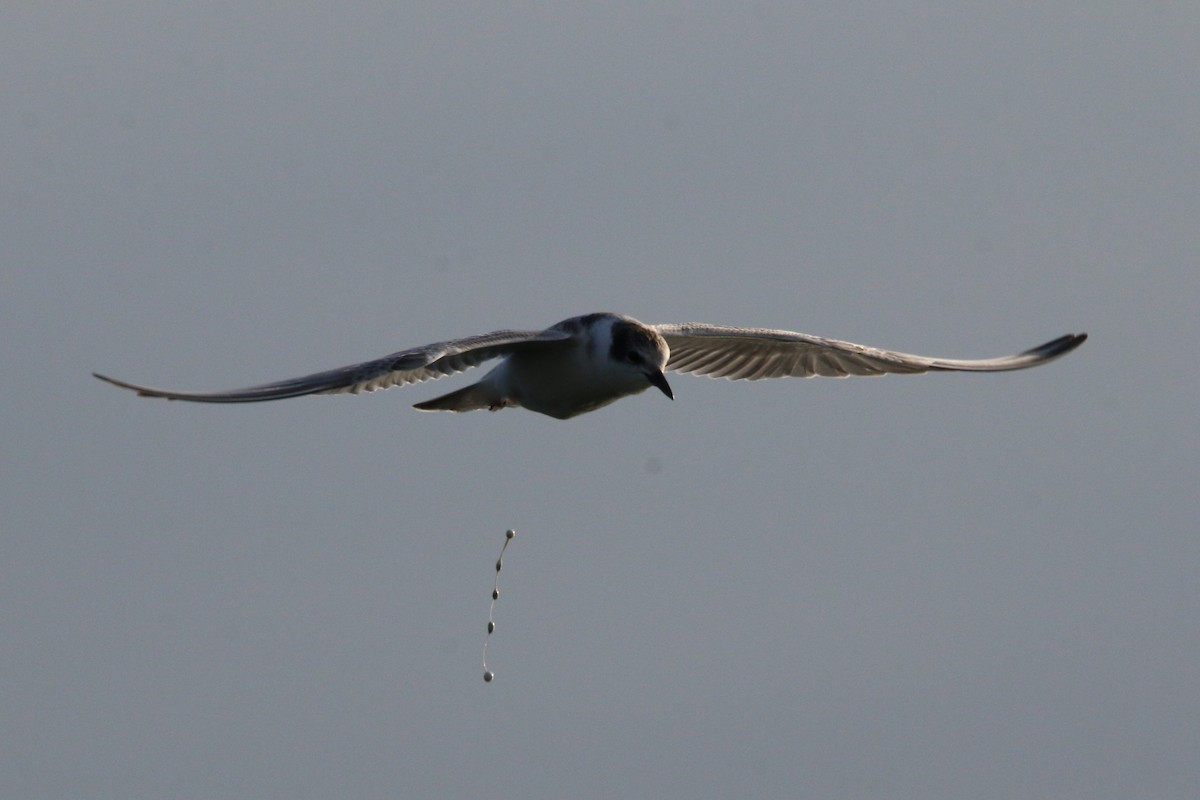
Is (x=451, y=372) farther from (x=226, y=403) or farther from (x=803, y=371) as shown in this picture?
(x=803, y=371)

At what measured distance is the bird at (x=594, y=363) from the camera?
1541 cm

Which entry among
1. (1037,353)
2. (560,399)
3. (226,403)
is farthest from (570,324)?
(1037,353)

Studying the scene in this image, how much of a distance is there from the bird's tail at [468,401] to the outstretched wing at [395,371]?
7.08ft

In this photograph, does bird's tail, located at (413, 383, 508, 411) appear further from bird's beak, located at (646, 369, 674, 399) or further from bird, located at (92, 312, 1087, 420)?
bird's beak, located at (646, 369, 674, 399)

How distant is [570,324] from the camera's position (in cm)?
1767

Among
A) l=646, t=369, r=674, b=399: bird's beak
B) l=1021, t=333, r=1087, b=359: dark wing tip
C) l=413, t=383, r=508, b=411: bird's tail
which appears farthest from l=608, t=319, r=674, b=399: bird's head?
l=1021, t=333, r=1087, b=359: dark wing tip

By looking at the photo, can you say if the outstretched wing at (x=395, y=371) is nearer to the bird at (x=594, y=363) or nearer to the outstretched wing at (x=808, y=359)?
the bird at (x=594, y=363)

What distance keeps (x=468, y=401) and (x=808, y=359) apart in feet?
12.4

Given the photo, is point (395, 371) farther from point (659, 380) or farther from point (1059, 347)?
point (1059, 347)

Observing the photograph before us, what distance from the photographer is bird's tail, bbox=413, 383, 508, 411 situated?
18.8 m

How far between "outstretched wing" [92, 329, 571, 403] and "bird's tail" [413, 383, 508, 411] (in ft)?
7.08

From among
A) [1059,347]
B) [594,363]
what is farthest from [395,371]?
[1059,347]

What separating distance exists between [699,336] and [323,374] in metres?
4.73

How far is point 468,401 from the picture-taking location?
1902 cm
